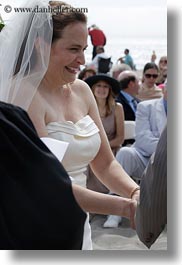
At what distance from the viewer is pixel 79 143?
136cm

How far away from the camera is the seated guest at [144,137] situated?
2598 mm

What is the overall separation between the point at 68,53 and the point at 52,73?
7 centimetres

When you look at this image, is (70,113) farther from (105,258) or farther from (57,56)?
(105,258)

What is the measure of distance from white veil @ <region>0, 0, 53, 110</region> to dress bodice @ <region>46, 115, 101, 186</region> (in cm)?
12

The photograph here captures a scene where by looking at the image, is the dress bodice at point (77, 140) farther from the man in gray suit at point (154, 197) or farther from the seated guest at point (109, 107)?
the seated guest at point (109, 107)

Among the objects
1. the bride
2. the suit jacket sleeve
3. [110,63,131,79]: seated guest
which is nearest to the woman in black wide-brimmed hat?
[110,63,131,79]: seated guest

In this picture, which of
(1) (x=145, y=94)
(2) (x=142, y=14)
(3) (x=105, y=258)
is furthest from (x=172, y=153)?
(1) (x=145, y=94)

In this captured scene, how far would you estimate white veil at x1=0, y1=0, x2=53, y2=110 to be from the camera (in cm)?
131

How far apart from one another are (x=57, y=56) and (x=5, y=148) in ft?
1.97

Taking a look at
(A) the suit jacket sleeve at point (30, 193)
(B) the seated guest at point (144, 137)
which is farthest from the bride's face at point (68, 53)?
(B) the seated guest at point (144, 137)

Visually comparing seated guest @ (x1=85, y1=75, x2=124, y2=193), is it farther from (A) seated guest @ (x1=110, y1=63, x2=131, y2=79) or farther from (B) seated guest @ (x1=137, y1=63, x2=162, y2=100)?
(A) seated guest @ (x1=110, y1=63, x2=131, y2=79)

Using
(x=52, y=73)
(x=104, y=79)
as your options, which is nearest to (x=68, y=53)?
(x=52, y=73)

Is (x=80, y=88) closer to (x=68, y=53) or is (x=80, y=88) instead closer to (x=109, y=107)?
(x=68, y=53)

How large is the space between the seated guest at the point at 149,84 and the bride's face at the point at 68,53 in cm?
228
